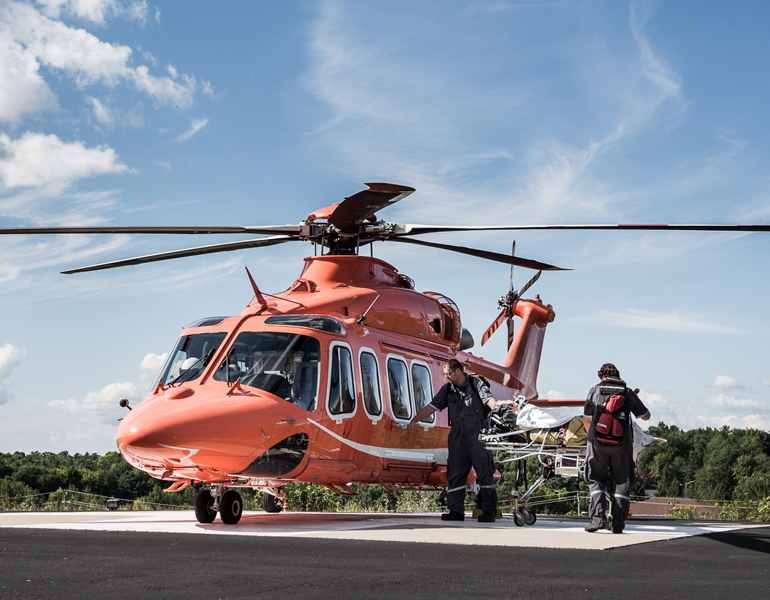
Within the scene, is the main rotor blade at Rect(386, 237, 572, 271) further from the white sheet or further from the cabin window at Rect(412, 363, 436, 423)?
the white sheet

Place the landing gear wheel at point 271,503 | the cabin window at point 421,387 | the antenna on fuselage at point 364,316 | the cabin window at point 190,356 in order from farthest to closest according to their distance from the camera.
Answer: the cabin window at point 421,387
the landing gear wheel at point 271,503
the antenna on fuselage at point 364,316
the cabin window at point 190,356

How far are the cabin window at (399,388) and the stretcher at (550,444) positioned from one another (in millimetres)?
1795

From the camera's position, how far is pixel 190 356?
10.2 meters

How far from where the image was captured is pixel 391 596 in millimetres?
4086

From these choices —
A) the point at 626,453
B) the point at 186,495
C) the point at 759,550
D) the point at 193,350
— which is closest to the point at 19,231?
the point at 193,350

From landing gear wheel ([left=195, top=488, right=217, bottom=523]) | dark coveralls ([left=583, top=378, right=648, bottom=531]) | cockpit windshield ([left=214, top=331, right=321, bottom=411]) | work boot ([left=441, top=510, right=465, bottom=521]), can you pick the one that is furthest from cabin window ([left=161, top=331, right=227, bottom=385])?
dark coveralls ([left=583, top=378, right=648, bottom=531])

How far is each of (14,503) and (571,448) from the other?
1042 cm

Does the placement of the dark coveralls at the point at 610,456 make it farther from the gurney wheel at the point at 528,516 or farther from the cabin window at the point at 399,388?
the cabin window at the point at 399,388

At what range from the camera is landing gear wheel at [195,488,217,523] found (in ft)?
30.8

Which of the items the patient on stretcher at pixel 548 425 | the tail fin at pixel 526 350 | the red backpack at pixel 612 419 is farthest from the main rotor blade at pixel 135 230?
the tail fin at pixel 526 350

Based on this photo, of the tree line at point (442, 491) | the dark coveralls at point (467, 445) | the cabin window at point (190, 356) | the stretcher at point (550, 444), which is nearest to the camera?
the stretcher at point (550, 444)

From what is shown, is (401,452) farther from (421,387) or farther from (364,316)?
(364,316)

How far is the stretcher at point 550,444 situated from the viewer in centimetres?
974

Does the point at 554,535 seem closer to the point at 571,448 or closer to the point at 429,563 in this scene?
the point at 571,448
